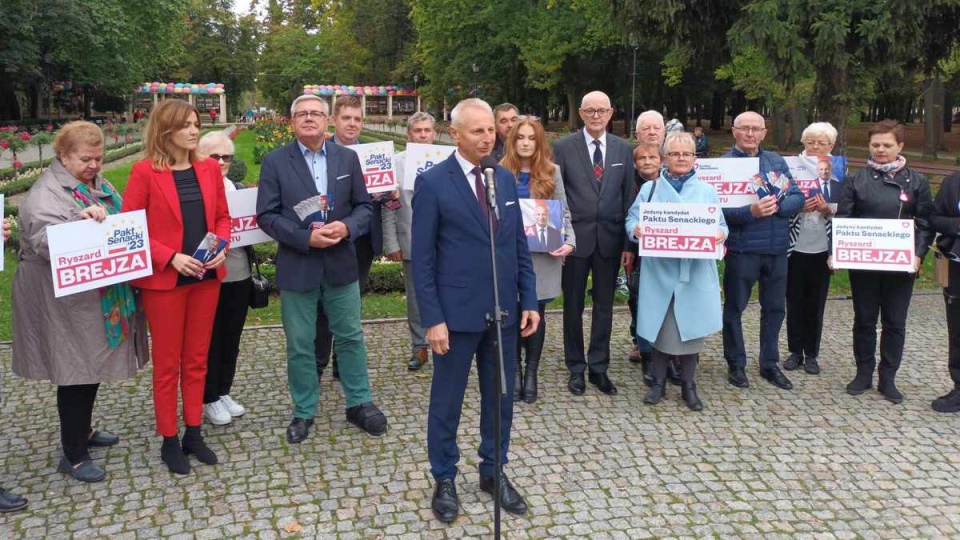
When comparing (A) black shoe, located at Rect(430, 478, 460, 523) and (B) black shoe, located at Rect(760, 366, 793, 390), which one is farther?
(B) black shoe, located at Rect(760, 366, 793, 390)

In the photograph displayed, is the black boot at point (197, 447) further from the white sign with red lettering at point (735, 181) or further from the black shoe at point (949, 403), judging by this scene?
→ the black shoe at point (949, 403)

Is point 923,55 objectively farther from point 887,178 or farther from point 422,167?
point 422,167

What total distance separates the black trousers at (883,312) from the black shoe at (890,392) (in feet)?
0.19

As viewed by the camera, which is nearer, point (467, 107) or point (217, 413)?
point (467, 107)

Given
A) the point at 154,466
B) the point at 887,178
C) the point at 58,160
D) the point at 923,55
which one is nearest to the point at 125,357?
the point at 154,466

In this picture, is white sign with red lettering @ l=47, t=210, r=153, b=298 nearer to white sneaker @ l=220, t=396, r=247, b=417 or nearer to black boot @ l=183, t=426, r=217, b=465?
black boot @ l=183, t=426, r=217, b=465

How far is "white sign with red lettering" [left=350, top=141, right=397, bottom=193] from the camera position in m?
6.25

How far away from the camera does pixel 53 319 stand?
4570 millimetres

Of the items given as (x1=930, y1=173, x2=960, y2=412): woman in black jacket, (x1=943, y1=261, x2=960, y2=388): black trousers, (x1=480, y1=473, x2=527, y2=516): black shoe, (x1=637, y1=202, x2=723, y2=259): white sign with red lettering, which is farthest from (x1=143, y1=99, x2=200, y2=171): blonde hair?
(x1=943, y1=261, x2=960, y2=388): black trousers

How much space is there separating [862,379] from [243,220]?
5.13 meters

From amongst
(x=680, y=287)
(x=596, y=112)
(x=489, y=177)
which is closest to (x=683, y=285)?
(x=680, y=287)

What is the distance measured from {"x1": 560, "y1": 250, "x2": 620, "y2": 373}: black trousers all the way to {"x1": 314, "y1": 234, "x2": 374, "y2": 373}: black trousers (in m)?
1.62

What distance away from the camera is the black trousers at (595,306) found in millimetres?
6312

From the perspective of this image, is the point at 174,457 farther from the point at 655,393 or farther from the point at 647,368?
the point at 647,368
